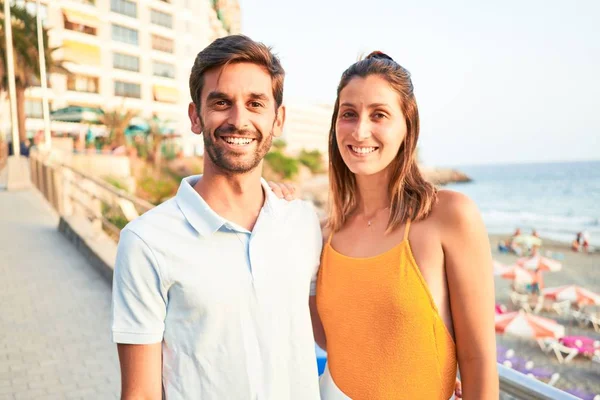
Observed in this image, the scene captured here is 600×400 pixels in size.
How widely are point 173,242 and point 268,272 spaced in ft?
1.01

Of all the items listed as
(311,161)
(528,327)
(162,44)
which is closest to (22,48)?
(162,44)

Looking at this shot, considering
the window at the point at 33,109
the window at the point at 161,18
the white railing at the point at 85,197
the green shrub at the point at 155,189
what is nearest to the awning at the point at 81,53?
the window at the point at 33,109

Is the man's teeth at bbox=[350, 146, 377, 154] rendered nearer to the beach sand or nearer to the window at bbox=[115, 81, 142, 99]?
the beach sand

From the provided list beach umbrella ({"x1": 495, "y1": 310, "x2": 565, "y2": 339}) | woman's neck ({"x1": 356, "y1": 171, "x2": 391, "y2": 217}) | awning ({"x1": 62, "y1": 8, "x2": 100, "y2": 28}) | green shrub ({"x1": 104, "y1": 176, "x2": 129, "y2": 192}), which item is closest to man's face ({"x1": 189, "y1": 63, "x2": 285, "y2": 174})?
woman's neck ({"x1": 356, "y1": 171, "x2": 391, "y2": 217})

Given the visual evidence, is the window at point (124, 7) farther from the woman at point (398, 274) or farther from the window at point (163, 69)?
the woman at point (398, 274)

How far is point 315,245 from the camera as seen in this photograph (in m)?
1.93

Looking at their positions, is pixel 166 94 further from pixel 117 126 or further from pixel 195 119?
pixel 195 119

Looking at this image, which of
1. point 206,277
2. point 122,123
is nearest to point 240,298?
point 206,277

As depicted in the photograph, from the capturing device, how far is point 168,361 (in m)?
1.58

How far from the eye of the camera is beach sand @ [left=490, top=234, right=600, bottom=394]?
38.7ft

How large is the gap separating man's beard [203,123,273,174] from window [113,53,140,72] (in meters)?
46.0

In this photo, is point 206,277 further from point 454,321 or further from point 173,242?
point 454,321

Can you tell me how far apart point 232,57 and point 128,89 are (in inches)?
1830

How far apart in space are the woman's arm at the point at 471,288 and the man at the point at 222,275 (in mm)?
495
